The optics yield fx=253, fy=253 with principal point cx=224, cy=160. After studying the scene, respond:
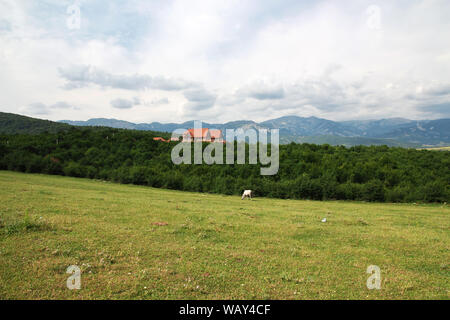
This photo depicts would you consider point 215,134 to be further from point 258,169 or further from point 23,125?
point 23,125

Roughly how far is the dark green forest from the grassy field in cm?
3065

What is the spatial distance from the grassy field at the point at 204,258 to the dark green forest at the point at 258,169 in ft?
101

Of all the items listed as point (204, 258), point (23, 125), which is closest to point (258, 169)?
point (204, 258)

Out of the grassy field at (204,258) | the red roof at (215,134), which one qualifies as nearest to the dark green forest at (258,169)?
the red roof at (215,134)

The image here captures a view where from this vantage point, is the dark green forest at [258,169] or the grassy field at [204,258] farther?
the dark green forest at [258,169]

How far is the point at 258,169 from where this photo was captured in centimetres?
5559

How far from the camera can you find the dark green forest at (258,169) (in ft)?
148

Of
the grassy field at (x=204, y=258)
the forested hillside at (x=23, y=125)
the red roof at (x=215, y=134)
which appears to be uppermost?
the forested hillside at (x=23, y=125)

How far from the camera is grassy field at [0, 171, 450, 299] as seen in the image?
716 cm

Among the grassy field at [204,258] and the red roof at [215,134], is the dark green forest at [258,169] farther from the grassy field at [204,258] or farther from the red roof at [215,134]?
the grassy field at [204,258]

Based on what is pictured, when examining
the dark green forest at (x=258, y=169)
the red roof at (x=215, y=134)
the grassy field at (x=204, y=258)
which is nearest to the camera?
the grassy field at (x=204, y=258)

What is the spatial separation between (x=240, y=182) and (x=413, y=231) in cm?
3400
